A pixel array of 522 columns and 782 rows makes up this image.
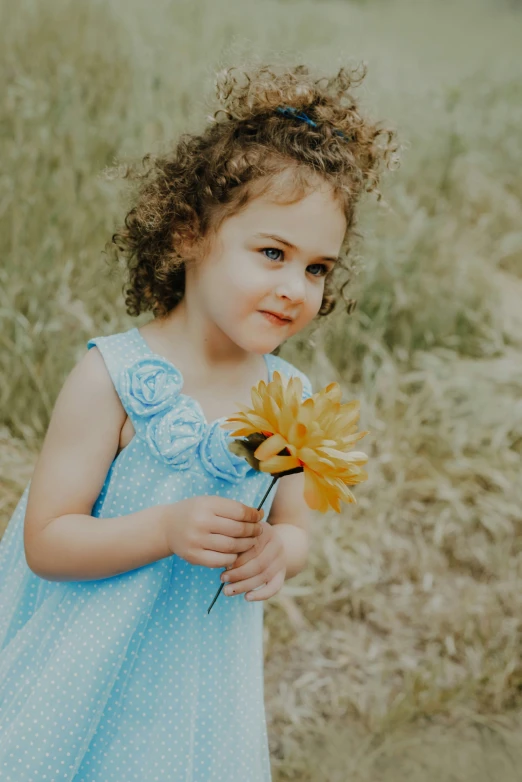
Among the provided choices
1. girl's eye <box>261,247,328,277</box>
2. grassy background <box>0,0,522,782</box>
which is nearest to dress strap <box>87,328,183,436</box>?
girl's eye <box>261,247,328,277</box>

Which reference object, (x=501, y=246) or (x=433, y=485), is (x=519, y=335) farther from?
(x=433, y=485)

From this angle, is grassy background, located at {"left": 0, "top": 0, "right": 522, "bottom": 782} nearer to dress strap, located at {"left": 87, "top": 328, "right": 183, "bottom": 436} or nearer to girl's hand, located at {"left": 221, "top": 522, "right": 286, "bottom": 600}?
dress strap, located at {"left": 87, "top": 328, "right": 183, "bottom": 436}

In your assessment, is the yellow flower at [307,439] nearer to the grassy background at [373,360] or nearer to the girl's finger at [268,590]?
the girl's finger at [268,590]

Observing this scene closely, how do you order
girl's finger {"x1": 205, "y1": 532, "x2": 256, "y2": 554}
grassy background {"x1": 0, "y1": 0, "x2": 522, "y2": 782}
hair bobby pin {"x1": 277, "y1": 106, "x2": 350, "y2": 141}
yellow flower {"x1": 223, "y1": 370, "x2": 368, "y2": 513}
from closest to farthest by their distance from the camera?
yellow flower {"x1": 223, "y1": 370, "x2": 368, "y2": 513} → girl's finger {"x1": 205, "y1": 532, "x2": 256, "y2": 554} → hair bobby pin {"x1": 277, "y1": 106, "x2": 350, "y2": 141} → grassy background {"x1": 0, "y1": 0, "x2": 522, "y2": 782}

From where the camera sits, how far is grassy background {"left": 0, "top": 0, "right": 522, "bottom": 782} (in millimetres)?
2088

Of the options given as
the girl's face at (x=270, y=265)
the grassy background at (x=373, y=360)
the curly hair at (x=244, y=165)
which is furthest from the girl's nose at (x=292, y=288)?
the grassy background at (x=373, y=360)

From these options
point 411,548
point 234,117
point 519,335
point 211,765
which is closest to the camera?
point 211,765

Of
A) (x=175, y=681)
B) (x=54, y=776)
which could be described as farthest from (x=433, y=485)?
(x=54, y=776)

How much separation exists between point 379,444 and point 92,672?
64.5 inches

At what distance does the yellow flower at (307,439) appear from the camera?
0.92 meters

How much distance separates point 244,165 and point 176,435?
0.43 m

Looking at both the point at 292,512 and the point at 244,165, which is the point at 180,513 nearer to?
the point at 292,512

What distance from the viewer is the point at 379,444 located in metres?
2.67

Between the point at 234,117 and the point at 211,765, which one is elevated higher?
the point at 234,117
